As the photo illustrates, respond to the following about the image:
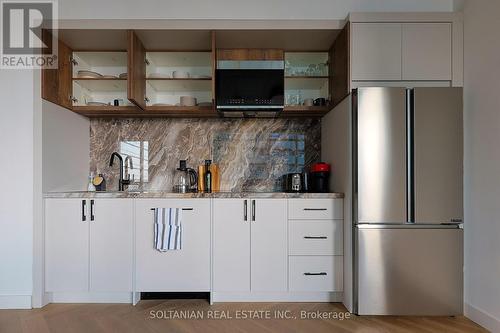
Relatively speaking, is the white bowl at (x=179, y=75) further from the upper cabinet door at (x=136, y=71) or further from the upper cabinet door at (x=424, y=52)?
the upper cabinet door at (x=424, y=52)

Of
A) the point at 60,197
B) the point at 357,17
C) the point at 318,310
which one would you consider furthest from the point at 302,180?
the point at 60,197

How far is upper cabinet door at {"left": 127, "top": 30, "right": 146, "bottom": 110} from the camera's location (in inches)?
106

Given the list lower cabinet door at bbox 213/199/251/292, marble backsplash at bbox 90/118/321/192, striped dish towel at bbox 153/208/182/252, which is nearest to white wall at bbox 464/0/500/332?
marble backsplash at bbox 90/118/321/192

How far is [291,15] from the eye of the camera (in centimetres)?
279

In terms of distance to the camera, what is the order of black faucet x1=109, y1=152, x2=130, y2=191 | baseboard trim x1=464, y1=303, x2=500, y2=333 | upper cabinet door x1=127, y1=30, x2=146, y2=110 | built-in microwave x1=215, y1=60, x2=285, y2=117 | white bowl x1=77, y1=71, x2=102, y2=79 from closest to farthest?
baseboard trim x1=464, y1=303, x2=500, y2=333 < upper cabinet door x1=127, y1=30, x2=146, y2=110 < built-in microwave x1=215, y1=60, x2=285, y2=117 < white bowl x1=77, y1=71, x2=102, y2=79 < black faucet x1=109, y1=152, x2=130, y2=191

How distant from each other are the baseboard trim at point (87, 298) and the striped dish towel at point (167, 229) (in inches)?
21.6

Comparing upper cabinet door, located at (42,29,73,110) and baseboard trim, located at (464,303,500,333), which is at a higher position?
upper cabinet door, located at (42,29,73,110)

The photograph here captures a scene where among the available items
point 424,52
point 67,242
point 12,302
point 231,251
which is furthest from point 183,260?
point 424,52

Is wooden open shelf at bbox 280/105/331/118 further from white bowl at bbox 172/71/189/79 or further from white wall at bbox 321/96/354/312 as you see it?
white bowl at bbox 172/71/189/79

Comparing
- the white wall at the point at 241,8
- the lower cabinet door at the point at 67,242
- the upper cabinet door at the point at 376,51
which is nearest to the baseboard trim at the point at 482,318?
the upper cabinet door at the point at 376,51

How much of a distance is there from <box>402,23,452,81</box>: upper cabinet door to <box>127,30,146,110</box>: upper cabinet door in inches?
86.9

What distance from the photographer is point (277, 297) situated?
269 centimetres

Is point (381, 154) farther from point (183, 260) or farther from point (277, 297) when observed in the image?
point (183, 260)

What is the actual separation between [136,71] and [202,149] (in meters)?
0.96
